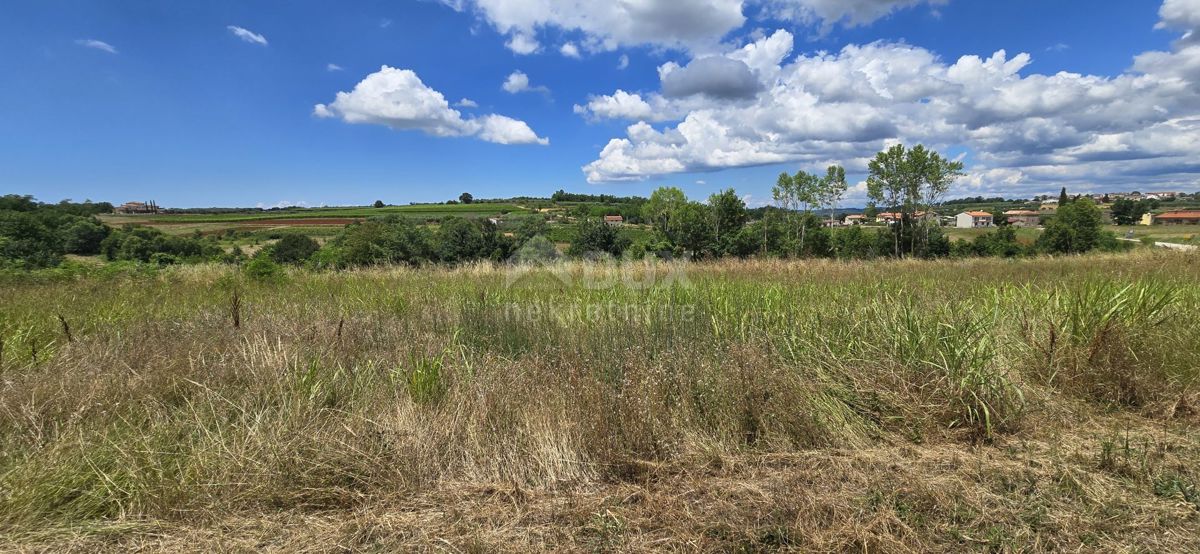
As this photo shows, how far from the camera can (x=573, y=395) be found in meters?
2.82

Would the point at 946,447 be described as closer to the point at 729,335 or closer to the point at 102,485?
the point at 729,335

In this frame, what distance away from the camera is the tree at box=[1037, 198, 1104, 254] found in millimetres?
34969

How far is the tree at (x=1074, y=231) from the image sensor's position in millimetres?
34969

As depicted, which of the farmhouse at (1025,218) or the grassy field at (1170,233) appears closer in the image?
the grassy field at (1170,233)

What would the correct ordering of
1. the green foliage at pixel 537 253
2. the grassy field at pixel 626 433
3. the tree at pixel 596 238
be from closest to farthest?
the grassy field at pixel 626 433 → the green foliage at pixel 537 253 → the tree at pixel 596 238

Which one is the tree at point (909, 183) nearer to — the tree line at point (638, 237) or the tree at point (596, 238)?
the tree line at point (638, 237)

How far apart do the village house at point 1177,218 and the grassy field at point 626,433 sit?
371 ft

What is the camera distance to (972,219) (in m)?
102

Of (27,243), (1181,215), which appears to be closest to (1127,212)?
(1181,215)

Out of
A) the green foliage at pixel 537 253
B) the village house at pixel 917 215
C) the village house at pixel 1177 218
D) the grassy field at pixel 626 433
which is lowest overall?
the grassy field at pixel 626 433

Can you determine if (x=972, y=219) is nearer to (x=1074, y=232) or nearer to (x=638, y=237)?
(x=1074, y=232)

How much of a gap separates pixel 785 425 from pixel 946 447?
87cm

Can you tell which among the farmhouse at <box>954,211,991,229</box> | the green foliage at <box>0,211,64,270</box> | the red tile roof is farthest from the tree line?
the farmhouse at <box>954,211,991,229</box>

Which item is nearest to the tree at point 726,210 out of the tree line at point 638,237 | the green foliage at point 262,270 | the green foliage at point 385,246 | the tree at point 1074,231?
the tree line at point 638,237
